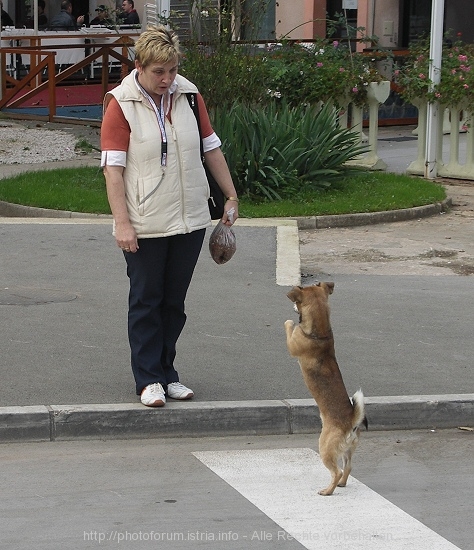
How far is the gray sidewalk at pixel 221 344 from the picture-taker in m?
5.91

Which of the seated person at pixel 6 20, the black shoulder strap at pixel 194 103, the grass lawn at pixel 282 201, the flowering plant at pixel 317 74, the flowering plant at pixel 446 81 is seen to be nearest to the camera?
the black shoulder strap at pixel 194 103

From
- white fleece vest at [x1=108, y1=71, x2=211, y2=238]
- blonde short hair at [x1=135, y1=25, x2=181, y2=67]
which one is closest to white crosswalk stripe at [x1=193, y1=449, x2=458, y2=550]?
white fleece vest at [x1=108, y1=71, x2=211, y2=238]

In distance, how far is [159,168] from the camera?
5512 mm

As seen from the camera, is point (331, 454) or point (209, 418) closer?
point (331, 454)

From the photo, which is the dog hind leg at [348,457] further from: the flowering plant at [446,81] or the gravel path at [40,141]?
the gravel path at [40,141]

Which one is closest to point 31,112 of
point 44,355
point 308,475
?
point 44,355

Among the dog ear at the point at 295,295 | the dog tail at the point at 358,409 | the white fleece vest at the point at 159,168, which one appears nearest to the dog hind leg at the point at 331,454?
the dog tail at the point at 358,409

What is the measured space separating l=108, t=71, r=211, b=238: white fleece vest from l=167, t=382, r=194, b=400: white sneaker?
937mm

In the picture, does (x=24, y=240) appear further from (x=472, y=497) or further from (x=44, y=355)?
(x=472, y=497)

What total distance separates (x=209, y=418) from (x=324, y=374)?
1.04m

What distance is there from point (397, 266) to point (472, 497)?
535 cm

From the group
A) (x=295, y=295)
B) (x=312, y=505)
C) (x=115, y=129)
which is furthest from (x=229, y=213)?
(x=312, y=505)

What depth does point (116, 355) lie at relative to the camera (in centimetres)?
690

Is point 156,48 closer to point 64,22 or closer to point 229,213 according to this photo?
→ point 229,213
